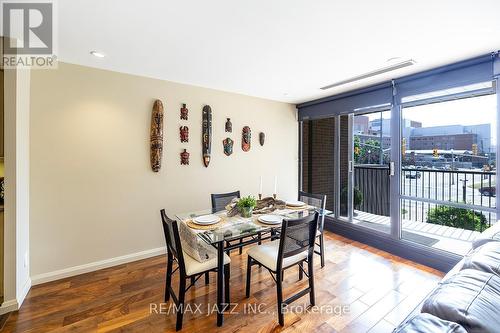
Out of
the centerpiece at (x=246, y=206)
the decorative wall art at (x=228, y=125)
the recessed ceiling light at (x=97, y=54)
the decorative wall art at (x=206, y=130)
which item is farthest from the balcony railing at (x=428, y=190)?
the recessed ceiling light at (x=97, y=54)

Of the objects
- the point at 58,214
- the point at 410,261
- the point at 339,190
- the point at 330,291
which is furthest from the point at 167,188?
the point at 410,261

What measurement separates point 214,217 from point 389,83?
9.91ft

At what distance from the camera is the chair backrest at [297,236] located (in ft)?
6.18

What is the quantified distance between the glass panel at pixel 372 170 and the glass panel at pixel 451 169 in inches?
14.7

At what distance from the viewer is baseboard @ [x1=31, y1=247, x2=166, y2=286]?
8.28ft

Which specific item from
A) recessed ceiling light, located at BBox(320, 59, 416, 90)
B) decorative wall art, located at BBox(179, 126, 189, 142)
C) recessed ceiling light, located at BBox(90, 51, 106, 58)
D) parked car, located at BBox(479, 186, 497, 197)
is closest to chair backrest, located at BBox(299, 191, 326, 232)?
recessed ceiling light, located at BBox(320, 59, 416, 90)

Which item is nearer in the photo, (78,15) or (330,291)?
(78,15)

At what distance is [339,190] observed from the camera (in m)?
4.05

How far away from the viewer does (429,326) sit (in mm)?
725

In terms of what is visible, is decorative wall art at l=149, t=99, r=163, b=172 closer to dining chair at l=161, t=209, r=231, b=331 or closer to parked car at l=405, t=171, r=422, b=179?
dining chair at l=161, t=209, r=231, b=331

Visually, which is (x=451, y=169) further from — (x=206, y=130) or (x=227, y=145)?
(x=206, y=130)

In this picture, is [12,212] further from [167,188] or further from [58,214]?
[167,188]

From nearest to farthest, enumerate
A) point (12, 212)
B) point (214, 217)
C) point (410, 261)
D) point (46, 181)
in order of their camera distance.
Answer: point (12, 212)
point (214, 217)
point (46, 181)
point (410, 261)

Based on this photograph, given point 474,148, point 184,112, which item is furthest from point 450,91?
point 184,112
